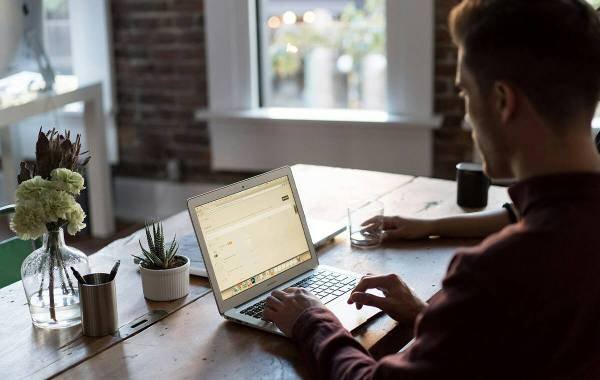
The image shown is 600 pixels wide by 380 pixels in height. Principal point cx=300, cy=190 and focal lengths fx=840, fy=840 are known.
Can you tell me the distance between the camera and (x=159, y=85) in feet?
14.2

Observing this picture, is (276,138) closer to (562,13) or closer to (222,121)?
(222,121)

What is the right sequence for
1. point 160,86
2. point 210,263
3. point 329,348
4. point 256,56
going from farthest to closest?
point 160,86
point 256,56
point 210,263
point 329,348

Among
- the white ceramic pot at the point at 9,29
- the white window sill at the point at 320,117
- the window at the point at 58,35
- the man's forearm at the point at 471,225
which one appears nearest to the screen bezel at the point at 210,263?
the man's forearm at the point at 471,225

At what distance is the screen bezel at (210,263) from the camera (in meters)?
1.68

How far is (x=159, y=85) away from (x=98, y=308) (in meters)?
2.84

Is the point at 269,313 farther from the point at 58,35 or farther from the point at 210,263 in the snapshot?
the point at 58,35

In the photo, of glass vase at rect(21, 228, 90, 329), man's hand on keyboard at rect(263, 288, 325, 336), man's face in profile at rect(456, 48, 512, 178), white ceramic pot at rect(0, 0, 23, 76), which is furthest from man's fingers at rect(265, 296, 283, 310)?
white ceramic pot at rect(0, 0, 23, 76)

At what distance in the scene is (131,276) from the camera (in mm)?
1934

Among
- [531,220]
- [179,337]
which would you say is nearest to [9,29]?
[179,337]

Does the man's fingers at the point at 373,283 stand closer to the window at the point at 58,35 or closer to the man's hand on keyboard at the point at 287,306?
the man's hand on keyboard at the point at 287,306

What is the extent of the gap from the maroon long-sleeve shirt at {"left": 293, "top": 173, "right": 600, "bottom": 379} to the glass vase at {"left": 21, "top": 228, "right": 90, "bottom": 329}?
2.53 feet

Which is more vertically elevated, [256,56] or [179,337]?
[256,56]

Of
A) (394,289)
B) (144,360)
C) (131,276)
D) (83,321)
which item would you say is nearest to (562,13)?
(394,289)

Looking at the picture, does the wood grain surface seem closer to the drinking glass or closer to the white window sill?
the drinking glass
